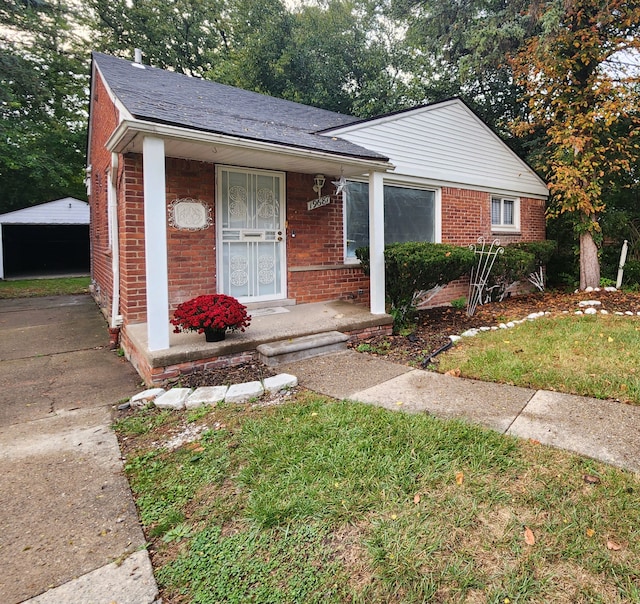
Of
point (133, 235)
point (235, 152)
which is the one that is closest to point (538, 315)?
point (235, 152)

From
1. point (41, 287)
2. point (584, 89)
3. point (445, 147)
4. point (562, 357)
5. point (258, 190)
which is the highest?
point (584, 89)

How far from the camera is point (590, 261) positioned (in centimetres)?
880

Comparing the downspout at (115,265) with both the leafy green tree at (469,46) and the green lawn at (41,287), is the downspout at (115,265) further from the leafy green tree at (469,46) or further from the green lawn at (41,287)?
the leafy green tree at (469,46)

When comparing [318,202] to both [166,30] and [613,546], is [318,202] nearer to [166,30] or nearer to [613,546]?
[613,546]

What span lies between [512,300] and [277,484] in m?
7.83

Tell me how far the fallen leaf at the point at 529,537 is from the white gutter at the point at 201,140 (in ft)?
13.3

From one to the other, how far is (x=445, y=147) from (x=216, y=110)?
4.81 meters

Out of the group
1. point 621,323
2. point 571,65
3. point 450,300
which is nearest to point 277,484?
point 621,323

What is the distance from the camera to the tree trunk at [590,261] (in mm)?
8766

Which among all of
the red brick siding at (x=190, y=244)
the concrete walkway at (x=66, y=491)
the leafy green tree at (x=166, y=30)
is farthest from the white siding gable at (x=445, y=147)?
the leafy green tree at (x=166, y=30)

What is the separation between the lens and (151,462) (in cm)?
268

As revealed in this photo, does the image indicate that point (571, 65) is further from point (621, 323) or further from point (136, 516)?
point (136, 516)

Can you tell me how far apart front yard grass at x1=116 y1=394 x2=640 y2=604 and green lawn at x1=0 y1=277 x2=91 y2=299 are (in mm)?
10874

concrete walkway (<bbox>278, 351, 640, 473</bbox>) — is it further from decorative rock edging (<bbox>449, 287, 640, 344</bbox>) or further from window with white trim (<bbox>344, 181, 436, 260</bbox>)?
window with white trim (<bbox>344, 181, 436, 260</bbox>)
